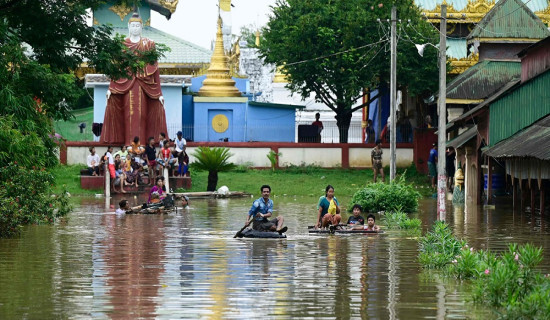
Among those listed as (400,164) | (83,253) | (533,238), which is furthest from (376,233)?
(400,164)

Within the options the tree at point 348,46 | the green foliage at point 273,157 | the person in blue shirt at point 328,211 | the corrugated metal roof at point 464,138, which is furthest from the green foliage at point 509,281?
the green foliage at point 273,157

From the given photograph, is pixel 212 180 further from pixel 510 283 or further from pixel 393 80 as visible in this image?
pixel 510 283

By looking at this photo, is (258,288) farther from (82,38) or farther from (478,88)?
(478,88)

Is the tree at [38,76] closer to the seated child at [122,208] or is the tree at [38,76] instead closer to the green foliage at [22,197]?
the green foliage at [22,197]

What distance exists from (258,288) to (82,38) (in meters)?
12.6

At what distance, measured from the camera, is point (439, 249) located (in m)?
19.9

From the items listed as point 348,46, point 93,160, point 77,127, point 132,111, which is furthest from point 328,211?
point 77,127

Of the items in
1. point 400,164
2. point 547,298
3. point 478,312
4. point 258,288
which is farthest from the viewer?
point 400,164

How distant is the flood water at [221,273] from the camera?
14336mm

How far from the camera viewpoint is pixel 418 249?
73.5 feet

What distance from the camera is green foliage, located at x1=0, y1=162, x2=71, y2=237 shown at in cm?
2420

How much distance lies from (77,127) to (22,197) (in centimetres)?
3507

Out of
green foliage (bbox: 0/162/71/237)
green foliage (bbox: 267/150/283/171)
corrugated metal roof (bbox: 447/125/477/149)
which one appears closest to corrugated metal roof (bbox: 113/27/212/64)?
green foliage (bbox: 267/150/283/171)

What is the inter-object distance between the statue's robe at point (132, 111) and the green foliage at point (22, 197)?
2069 centimetres
